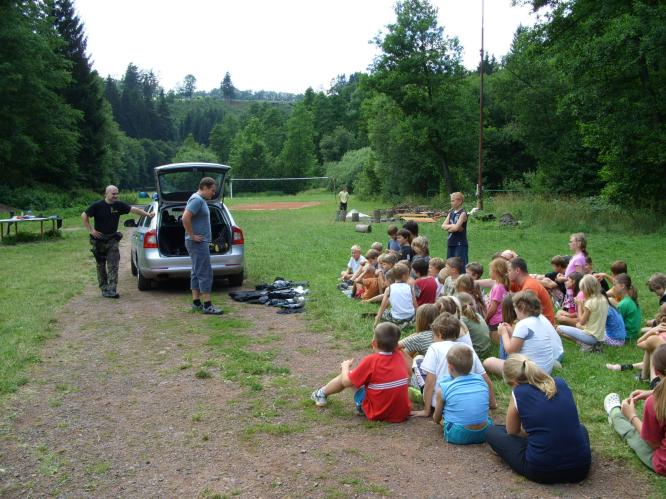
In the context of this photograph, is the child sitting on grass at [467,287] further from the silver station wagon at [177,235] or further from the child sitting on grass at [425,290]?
the silver station wagon at [177,235]

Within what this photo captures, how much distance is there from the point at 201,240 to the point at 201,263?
33 centimetres

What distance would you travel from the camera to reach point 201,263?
8.31m

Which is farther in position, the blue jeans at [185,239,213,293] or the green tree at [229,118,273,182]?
the green tree at [229,118,273,182]

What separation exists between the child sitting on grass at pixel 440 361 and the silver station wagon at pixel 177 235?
18.2 feet

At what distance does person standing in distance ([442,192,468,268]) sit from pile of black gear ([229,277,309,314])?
241 centimetres

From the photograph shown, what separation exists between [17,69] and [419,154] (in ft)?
81.8

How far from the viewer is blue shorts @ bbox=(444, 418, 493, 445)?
13.5 feet

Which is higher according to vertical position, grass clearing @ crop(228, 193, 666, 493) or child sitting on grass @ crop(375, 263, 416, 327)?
child sitting on grass @ crop(375, 263, 416, 327)

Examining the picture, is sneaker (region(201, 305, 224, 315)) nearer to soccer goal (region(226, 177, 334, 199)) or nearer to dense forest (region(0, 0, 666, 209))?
dense forest (region(0, 0, 666, 209))

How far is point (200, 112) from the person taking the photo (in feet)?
496

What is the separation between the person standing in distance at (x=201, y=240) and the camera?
26.9 feet

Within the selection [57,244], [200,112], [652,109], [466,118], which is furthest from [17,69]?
[200,112]

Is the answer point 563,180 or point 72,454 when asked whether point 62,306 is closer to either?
point 72,454

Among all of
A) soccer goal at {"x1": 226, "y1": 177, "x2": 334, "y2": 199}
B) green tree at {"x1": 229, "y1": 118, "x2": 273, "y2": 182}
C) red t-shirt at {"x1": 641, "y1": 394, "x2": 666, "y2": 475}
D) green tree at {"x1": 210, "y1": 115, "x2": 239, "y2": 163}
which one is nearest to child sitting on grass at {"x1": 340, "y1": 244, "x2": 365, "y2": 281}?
red t-shirt at {"x1": 641, "y1": 394, "x2": 666, "y2": 475}
